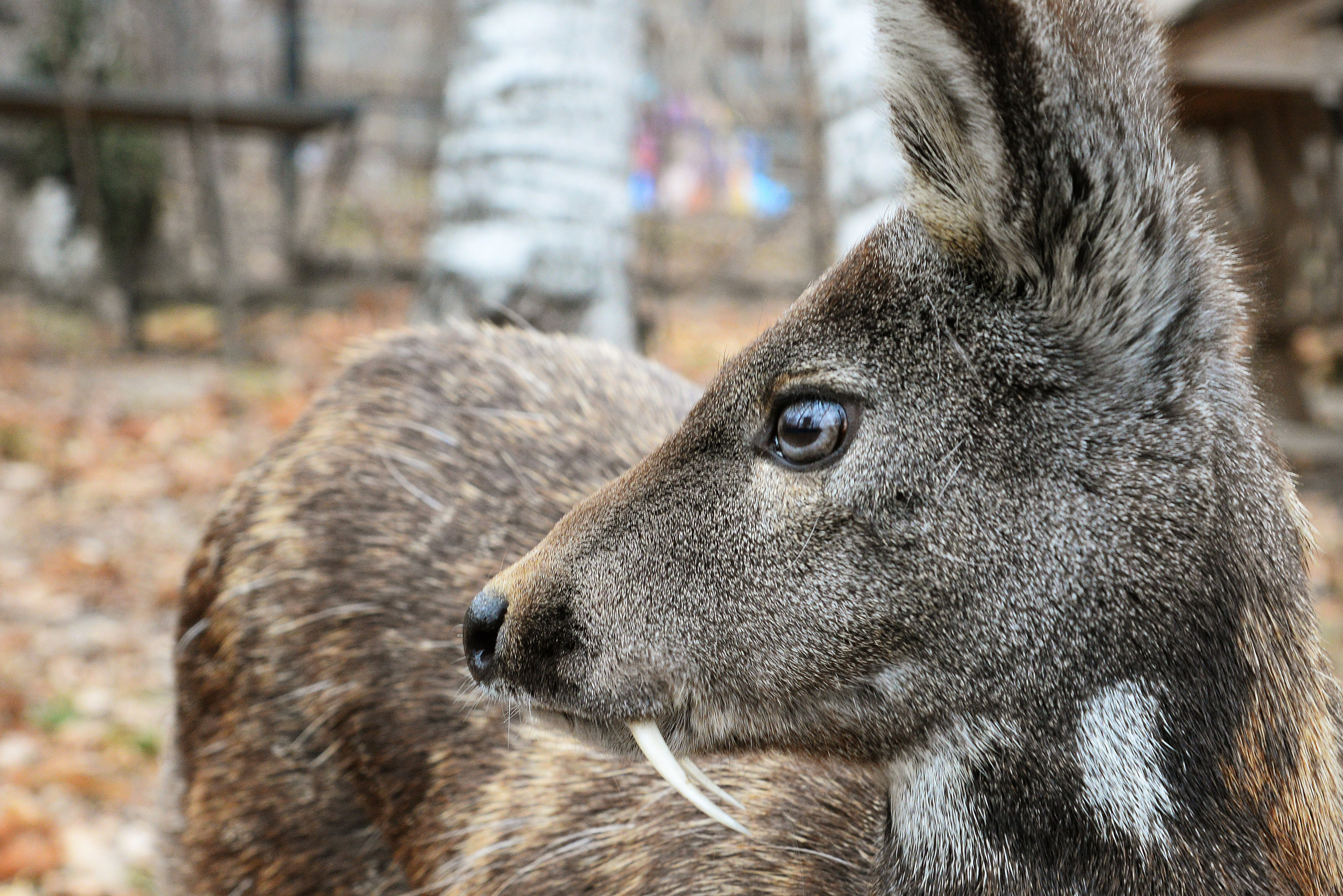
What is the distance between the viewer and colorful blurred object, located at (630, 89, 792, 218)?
1188 cm

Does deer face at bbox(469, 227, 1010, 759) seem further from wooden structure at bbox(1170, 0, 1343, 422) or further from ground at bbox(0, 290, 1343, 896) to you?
wooden structure at bbox(1170, 0, 1343, 422)

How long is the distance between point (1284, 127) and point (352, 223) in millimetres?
9047

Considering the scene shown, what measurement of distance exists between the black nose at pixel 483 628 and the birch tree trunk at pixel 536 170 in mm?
2660

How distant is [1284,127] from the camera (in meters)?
8.32

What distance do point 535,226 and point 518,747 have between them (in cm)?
243

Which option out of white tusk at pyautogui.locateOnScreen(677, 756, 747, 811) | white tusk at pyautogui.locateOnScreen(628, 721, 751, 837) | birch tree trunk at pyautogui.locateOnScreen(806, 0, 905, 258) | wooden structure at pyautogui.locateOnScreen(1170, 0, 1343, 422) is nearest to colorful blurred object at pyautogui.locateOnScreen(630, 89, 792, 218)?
wooden structure at pyautogui.locateOnScreen(1170, 0, 1343, 422)

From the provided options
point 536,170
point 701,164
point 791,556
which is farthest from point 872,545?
point 701,164

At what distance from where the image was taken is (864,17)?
4004 millimetres

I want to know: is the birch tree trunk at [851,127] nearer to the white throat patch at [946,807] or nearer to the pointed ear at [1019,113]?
the pointed ear at [1019,113]

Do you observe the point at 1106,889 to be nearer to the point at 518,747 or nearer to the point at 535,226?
the point at 518,747

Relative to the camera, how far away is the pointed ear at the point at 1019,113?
1633mm

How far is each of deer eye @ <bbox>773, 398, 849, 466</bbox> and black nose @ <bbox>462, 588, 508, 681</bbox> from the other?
484 mm

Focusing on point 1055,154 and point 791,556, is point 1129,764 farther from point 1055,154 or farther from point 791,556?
point 1055,154

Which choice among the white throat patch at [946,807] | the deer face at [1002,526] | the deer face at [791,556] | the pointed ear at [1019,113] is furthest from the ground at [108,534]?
the white throat patch at [946,807]
